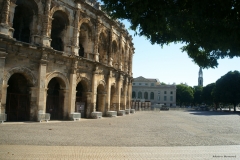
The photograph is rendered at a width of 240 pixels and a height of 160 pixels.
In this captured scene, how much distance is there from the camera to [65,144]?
8.52 meters

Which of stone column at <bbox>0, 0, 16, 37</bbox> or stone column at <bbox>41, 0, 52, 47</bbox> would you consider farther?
stone column at <bbox>41, 0, 52, 47</bbox>

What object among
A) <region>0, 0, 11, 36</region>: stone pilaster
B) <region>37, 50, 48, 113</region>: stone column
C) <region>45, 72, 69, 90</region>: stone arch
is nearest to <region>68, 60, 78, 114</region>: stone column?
<region>45, 72, 69, 90</region>: stone arch

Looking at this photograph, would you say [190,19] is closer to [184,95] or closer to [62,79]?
[62,79]

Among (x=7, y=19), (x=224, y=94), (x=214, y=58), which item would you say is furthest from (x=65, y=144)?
(x=224, y=94)

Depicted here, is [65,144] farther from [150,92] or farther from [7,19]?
[150,92]

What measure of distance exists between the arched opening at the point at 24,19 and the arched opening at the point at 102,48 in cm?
733

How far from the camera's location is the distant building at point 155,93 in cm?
8044

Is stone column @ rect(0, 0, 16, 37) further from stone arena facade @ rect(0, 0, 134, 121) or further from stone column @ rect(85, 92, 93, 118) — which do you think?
stone column @ rect(85, 92, 93, 118)

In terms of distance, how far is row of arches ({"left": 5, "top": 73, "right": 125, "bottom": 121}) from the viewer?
15.3 m

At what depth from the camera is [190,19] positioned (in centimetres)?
592

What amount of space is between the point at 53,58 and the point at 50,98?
11.1 feet

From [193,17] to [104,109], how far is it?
1792 cm

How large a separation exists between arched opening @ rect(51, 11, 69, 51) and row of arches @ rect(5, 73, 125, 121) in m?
3.06

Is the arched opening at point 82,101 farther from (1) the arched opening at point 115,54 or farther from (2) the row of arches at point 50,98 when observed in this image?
(1) the arched opening at point 115,54
